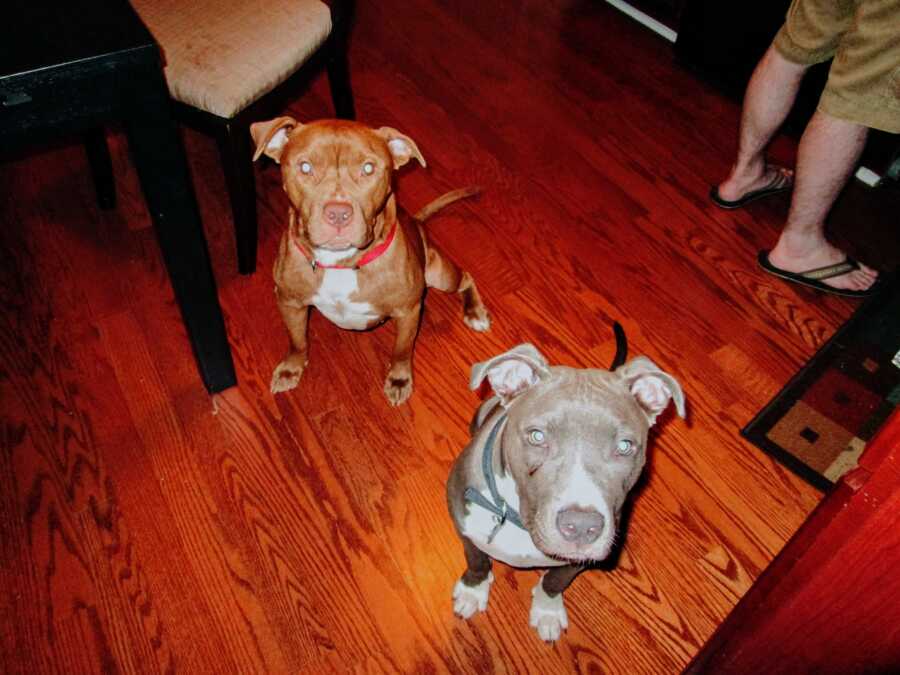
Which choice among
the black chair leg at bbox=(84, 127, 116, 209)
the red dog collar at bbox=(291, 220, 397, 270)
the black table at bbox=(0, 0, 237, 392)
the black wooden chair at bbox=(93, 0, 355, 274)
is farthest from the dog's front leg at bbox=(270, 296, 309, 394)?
the black chair leg at bbox=(84, 127, 116, 209)

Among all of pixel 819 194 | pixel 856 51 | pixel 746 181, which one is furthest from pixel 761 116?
pixel 856 51

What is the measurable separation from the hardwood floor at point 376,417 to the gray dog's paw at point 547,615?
0.05 m

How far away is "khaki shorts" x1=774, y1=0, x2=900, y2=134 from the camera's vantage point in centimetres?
230

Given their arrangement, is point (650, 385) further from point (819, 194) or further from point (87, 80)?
point (819, 194)

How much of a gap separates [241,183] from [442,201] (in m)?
0.82

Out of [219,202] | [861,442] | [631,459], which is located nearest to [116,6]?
[631,459]

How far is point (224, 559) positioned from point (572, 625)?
1119mm

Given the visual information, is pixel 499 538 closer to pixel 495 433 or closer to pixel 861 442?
pixel 495 433

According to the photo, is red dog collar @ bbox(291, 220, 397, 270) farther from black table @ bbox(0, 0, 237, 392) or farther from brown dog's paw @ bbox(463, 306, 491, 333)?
brown dog's paw @ bbox(463, 306, 491, 333)

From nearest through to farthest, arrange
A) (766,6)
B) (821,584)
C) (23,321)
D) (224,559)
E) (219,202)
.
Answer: (821,584), (224,559), (23,321), (219,202), (766,6)

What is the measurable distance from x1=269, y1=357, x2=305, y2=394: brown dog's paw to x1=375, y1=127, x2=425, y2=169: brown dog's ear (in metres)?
0.87

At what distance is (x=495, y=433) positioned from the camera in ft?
5.82

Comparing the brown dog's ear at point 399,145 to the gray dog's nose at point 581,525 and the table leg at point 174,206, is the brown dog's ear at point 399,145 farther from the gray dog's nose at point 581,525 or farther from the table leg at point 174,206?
the gray dog's nose at point 581,525

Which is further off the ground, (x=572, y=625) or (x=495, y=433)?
(x=495, y=433)
